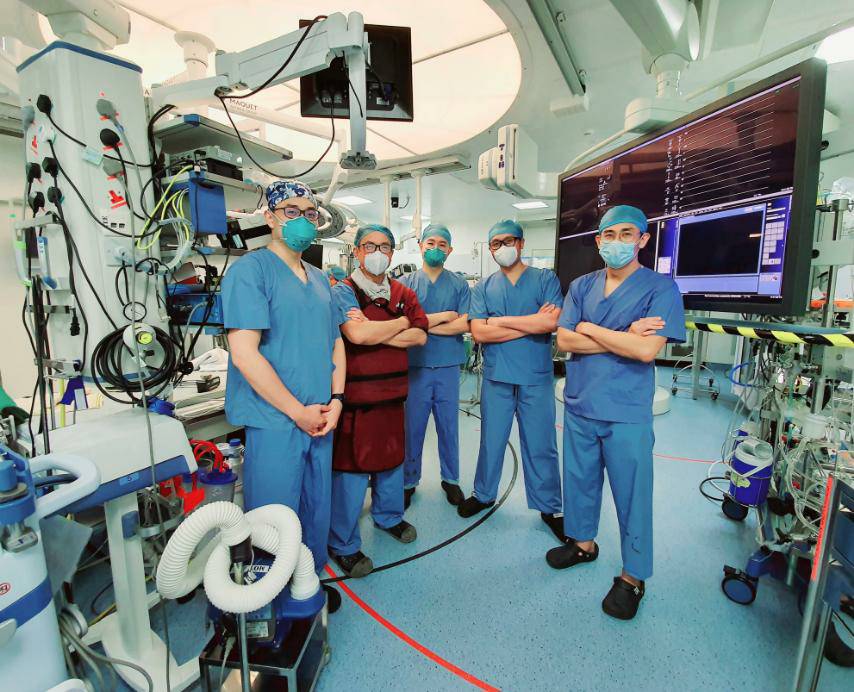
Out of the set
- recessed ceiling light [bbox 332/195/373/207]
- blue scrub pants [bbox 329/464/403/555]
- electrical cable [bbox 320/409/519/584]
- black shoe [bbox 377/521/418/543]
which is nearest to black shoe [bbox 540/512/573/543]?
electrical cable [bbox 320/409/519/584]

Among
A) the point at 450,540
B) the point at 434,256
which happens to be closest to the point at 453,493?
the point at 450,540

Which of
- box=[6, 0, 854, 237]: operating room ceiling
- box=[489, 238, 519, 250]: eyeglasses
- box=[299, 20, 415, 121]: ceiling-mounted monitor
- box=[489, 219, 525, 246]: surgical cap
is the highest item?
box=[6, 0, 854, 237]: operating room ceiling

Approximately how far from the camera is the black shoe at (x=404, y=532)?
2.06m

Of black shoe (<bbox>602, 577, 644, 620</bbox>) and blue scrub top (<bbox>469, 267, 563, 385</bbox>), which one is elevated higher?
blue scrub top (<bbox>469, 267, 563, 385</bbox>)

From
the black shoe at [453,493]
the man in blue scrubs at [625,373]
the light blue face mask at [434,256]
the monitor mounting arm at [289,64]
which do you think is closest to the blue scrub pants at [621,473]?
the man in blue scrubs at [625,373]

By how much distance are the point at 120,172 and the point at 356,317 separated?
93 centimetres

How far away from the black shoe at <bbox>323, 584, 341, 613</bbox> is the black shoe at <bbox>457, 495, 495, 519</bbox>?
839 mm

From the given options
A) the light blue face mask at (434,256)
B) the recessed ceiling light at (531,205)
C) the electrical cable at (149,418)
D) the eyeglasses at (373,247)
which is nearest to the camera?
the electrical cable at (149,418)

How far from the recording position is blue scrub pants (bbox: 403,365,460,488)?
2.32m

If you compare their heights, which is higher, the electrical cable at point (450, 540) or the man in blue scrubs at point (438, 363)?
the man in blue scrubs at point (438, 363)

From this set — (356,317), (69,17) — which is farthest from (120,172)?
(356,317)

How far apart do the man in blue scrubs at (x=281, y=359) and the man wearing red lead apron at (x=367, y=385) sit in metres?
0.21

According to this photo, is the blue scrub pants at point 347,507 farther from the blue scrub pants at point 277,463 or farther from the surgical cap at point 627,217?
the surgical cap at point 627,217

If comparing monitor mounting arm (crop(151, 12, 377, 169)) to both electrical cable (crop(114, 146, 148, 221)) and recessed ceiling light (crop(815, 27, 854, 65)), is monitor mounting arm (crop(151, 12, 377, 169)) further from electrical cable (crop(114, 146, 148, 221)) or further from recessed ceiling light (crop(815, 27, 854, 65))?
recessed ceiling light (crop(815, 27, 854, 65))
